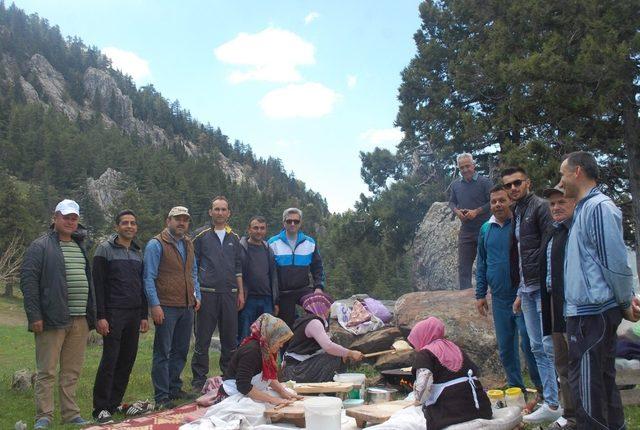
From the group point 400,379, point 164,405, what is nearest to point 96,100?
point 164,405

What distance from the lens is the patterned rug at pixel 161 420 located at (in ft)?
16.8

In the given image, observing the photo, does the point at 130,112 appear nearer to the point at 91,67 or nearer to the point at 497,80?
the point at 91,67

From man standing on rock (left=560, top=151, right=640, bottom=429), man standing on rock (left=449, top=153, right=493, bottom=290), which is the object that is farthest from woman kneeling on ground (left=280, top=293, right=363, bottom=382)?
man standing on rock (left=560, top=151, right=640, bottom=429)

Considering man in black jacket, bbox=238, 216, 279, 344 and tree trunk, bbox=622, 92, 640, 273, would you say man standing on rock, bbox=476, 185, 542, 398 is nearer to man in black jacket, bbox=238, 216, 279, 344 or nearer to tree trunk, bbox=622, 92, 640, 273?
man in black jacket, bbox=238, 216, 279, 344

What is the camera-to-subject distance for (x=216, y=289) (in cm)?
713

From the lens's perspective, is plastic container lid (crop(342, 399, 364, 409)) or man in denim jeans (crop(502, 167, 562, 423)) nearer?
man in denim jeans (crop(502, 167, 562, 423))

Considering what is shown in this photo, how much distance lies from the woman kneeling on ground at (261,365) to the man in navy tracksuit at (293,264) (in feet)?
7.22

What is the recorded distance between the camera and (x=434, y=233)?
18.9 m

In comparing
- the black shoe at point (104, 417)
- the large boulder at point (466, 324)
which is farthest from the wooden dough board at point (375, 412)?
the black shoe at point (104, 417)

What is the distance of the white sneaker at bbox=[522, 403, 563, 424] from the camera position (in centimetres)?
468

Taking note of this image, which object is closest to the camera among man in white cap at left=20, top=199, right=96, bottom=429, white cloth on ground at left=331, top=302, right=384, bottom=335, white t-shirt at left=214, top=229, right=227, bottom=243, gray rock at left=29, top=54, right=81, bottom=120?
man in white cap at left=20, top=199, right=96, bottom=429

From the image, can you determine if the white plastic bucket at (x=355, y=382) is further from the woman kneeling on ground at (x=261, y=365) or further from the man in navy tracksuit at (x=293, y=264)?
the man in navy tracksuit at (x=293, y=264)

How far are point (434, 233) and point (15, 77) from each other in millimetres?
117290

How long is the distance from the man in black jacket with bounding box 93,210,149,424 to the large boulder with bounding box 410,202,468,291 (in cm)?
1286
